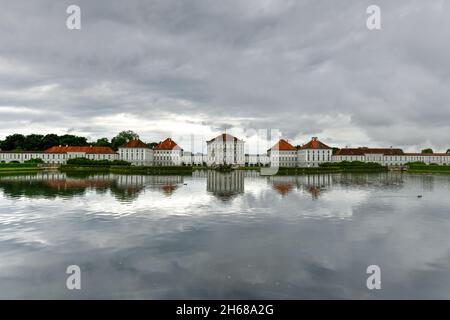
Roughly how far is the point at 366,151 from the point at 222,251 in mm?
132917

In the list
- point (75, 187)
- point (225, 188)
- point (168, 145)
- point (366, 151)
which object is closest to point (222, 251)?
point (225, 188)

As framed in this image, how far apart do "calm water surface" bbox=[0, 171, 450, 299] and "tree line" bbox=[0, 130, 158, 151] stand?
116270 millimetres

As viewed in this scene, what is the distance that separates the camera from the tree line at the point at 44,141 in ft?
419

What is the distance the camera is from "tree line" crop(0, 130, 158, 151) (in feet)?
419

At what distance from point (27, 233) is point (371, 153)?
135028 mm

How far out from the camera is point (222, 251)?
421 inches

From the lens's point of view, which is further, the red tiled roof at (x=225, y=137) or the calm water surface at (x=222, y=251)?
the red tiled roof at (x=225, y=137)

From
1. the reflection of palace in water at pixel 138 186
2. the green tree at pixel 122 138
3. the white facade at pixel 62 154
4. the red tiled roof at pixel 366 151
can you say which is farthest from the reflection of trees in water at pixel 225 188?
the green tree at pixel 122 138

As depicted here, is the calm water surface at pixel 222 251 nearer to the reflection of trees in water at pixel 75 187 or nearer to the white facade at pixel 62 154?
the reflection of trees in water at pixel 75 187

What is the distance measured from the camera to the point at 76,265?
951cm

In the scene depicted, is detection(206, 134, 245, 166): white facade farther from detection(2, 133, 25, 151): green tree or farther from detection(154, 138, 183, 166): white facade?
detection(2, 133, 25, 151): green tree

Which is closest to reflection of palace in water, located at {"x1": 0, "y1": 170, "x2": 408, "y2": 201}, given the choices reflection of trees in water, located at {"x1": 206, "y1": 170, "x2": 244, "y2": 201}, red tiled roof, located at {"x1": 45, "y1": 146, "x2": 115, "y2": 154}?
reflection of trees in water, located at {"x1": 206, "y1": 170, "x2": 244, "y2": 201}

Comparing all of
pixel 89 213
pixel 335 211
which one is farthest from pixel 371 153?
pixel 89 213

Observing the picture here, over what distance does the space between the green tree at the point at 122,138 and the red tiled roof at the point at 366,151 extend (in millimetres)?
91192
